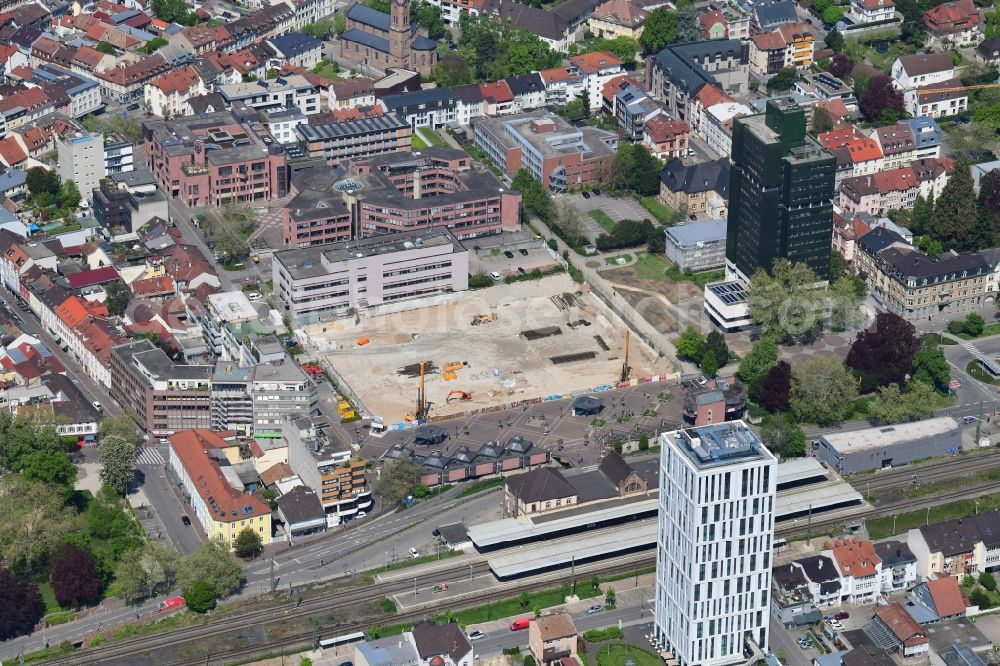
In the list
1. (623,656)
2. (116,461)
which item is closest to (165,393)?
(116,461)

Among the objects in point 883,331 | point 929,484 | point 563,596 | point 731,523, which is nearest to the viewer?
point 731,523

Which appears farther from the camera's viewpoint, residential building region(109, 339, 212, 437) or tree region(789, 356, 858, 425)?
tree region(789, 356, 858, 425)

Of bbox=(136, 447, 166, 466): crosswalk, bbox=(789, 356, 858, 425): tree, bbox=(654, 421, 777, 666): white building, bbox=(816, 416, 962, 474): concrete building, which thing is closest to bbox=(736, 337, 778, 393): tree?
Result: bbox=(789, 356, 858, 425): tree

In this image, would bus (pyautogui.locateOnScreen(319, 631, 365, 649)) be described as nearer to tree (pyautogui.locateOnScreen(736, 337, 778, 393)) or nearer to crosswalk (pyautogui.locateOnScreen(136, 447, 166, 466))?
crosswalk (pyautogui.locateOnScreen(136, 447, 166, 466))

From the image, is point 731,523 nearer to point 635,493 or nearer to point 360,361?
point 635,493

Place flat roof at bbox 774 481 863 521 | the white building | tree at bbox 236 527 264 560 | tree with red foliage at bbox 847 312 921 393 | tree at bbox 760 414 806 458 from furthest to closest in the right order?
tree with red foliage at bbox 847 312 921 393 < tree at bbox 760 414 806 458 < flat roof at bbox 774 481 863 521 < tree at bbox 236 527 264 560 < the white building

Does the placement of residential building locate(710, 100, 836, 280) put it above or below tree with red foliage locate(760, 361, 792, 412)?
above

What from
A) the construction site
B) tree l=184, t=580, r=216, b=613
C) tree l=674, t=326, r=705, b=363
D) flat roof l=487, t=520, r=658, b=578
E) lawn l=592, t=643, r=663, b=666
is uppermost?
tree l=184, t=580, r=216, b=613

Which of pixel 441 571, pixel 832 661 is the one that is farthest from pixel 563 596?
pixel 832 661
